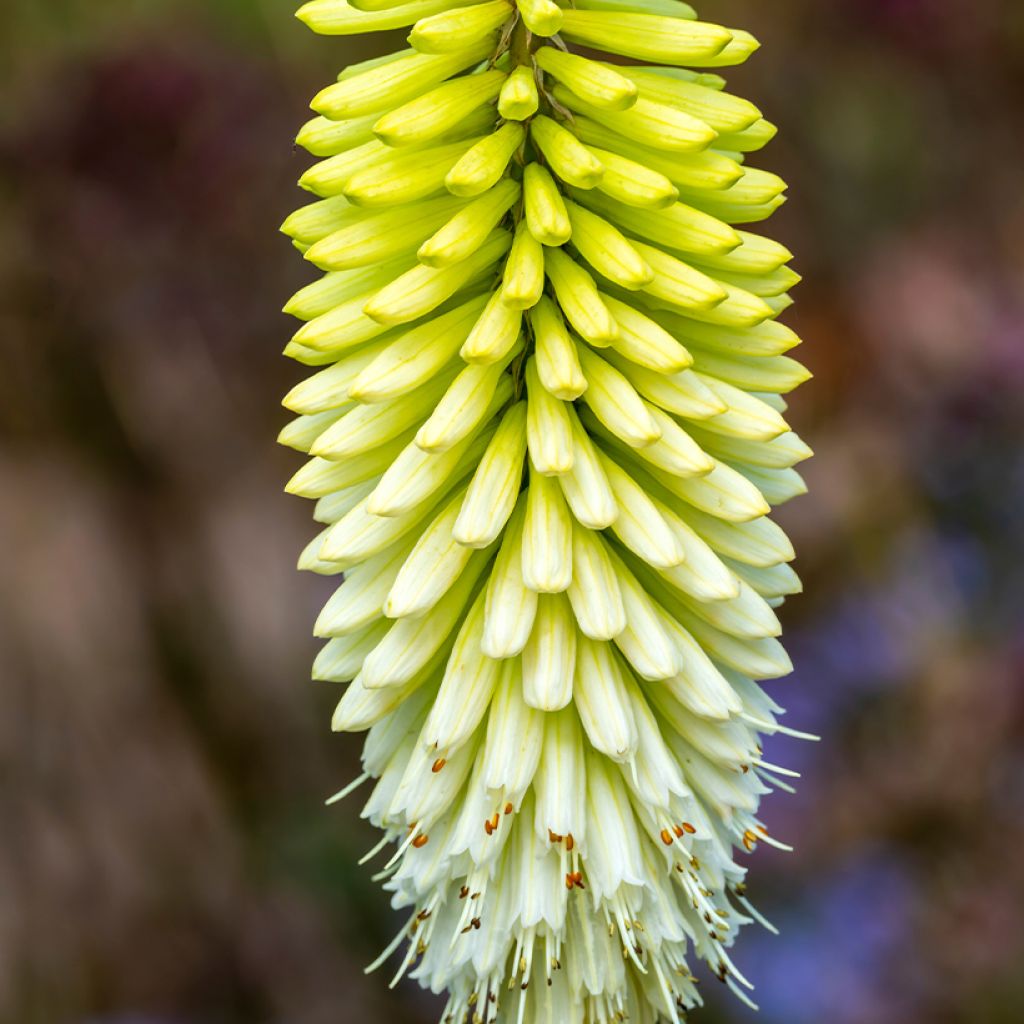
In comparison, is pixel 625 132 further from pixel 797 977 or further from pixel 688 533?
pixel 797 977

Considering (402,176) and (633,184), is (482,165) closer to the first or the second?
(402,176)

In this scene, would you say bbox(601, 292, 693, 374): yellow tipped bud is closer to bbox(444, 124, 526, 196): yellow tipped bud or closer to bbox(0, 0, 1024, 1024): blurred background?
bbox(444, 124, 526, 196): yellow tipped bud

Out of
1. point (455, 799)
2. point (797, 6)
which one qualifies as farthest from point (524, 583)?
point (797, 6)

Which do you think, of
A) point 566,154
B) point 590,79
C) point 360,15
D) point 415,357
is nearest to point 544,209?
point 566,154

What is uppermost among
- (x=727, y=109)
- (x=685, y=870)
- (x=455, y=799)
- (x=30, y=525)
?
(x=727, y=109)

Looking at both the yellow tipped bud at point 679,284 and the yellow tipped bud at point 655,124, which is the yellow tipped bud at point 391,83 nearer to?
the yellow tipped bud at point 655,124

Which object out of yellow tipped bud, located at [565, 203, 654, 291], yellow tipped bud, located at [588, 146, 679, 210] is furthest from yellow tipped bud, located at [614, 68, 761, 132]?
yellow tipped bud, located at [565, 203, 654, 291]
